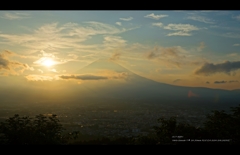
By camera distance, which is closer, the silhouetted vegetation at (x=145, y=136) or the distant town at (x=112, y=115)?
the silhouetted vegetation at (x=145, y=136)

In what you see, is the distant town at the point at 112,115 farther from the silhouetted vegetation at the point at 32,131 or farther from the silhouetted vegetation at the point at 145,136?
the silhouetted vegetation at the point at 32,131

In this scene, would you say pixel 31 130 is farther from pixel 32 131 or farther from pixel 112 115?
pixel 112 115

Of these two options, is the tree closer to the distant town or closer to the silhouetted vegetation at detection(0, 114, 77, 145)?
the silhouetted vegetation at detection(0, 114, 77, 145)

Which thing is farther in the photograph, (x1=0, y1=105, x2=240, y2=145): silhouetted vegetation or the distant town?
the distant town

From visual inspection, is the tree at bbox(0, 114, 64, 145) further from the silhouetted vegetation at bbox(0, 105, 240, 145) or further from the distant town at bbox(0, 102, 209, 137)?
the distant town at bbox(0, 102, 209, 137)

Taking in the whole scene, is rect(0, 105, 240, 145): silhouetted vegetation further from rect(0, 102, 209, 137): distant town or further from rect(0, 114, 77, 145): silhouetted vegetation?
rect(0, 102, 209, 137): distant town

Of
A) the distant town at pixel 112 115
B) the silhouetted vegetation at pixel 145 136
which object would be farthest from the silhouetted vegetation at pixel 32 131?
the distant town at pixel 112 115

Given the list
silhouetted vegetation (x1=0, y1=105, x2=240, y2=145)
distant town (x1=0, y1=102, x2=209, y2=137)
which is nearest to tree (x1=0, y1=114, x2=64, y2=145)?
silhouetted vegetation (x1=0, y1=105, x2=240, y2=145)

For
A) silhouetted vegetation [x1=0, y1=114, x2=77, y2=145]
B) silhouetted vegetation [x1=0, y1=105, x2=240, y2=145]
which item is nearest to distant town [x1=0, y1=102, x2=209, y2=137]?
silhouetted vegetation [x1=0, y1=105, x2=240, y2=145]

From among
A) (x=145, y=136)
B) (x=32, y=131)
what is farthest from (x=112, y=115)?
(x=32, y=131)
